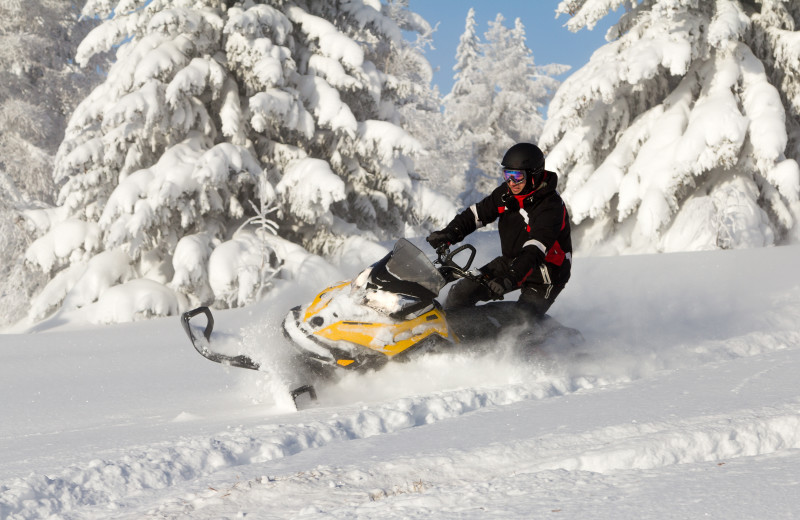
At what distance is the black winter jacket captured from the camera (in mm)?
5988

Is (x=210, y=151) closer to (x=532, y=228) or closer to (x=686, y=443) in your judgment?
(x=532, y=228)

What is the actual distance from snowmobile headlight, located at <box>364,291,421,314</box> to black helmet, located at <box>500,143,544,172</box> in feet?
4.73

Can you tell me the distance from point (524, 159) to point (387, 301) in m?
1.68

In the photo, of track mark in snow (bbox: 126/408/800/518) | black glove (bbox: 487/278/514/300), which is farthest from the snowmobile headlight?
track mark in snow (bbox: 126/408/800/518)

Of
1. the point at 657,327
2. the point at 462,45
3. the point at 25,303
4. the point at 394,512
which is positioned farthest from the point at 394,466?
the point at 462,45

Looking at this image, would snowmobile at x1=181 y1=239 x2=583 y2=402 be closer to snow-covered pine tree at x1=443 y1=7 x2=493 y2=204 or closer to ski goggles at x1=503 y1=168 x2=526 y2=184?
ski goggles at x1=503 y1=168 x2=526 y2=184

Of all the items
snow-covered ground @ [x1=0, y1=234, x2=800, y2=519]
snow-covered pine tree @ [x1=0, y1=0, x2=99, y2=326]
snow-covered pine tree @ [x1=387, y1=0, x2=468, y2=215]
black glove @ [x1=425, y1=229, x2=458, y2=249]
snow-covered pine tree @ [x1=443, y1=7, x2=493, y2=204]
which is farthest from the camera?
snow-covered pine tree @ [x1=443, y1=7, x2=493, y2=204]

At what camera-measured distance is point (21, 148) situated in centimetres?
2119

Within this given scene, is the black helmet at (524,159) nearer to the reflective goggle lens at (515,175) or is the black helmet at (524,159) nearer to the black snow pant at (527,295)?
the reflective goggle lens at (515,175)

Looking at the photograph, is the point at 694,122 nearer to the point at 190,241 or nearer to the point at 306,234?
the point at 306,234

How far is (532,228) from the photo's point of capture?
6.18 m

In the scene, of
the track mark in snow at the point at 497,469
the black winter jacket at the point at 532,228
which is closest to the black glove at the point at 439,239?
the black winter jacket at the point at 532,228

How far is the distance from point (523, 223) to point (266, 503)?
413 centimetres

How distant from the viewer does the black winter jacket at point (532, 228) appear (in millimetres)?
5988
